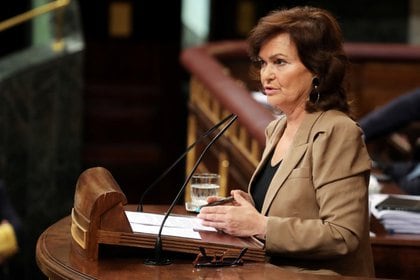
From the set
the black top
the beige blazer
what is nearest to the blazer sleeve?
the beige blazer

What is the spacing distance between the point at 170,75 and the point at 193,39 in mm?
450

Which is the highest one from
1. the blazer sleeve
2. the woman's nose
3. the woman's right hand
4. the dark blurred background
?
the woman's nose

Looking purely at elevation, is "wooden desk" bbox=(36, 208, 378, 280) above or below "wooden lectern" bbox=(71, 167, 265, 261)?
below

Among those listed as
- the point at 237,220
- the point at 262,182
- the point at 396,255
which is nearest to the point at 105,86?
the point at 396,255

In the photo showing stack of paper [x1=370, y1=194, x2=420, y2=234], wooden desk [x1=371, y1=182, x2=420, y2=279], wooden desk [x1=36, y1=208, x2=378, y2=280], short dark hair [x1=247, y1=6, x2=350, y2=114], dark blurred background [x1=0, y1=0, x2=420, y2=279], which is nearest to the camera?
wooden desk [x1=36, y1=208, x2=378, y2=280]

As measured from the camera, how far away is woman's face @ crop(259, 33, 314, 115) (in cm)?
290

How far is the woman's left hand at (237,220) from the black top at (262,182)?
0.21m

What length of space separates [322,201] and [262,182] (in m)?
0.33

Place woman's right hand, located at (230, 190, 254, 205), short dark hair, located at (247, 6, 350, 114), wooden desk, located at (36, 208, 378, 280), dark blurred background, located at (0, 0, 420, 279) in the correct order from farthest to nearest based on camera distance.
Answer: dark blurred background, located at (0, 0, 420, 279) → woman's right hand, located at (230, 190, 254, 205) → short dark hair, located at (247, 6, 350, 114) → wooden desk, located at (36, 208, 378, 280)

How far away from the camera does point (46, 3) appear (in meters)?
9.77

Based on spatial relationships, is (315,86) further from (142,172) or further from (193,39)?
(193,39)

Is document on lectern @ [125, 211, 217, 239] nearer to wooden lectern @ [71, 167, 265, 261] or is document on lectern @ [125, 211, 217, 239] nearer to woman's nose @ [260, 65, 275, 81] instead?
wooden lectern @ [71, 167, 265, 261]

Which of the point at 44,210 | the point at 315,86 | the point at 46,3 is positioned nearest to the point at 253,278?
the point at 315,86

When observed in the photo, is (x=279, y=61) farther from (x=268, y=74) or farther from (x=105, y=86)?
(x=105, y=86)
